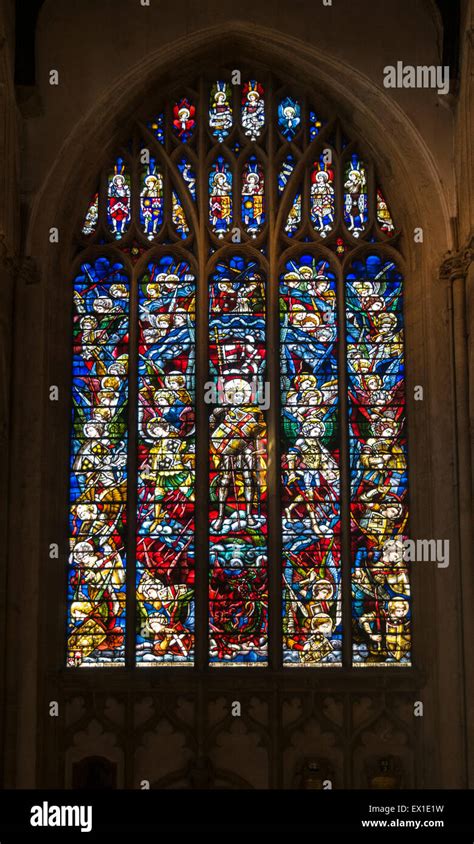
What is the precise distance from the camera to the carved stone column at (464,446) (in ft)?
34.0

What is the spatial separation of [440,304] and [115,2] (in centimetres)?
399

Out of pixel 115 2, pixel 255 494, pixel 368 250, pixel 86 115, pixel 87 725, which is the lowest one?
pixel 87 725

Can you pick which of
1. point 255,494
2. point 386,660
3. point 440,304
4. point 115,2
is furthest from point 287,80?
point 386,660

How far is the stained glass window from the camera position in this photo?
432 inches

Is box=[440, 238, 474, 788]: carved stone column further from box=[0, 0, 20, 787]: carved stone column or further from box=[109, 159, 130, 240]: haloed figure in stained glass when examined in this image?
box=[0, 0, 20, 787]: carved stone column

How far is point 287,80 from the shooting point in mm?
12016

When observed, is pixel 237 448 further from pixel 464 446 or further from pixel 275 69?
pixel 275 69

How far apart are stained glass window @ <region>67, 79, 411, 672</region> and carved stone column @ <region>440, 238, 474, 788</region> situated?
0.62 metres

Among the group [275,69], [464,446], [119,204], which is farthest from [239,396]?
[275,69]

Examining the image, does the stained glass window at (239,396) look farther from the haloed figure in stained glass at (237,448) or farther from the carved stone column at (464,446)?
the carved stone column at (464,446)

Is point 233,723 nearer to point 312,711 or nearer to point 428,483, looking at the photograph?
point 312,711

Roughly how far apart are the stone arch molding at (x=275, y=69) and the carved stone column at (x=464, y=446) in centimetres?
38

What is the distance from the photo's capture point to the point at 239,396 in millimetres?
11406

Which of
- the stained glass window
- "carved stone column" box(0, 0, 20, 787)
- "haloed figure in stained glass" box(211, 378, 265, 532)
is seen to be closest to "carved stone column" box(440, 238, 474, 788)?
the stained glass window
